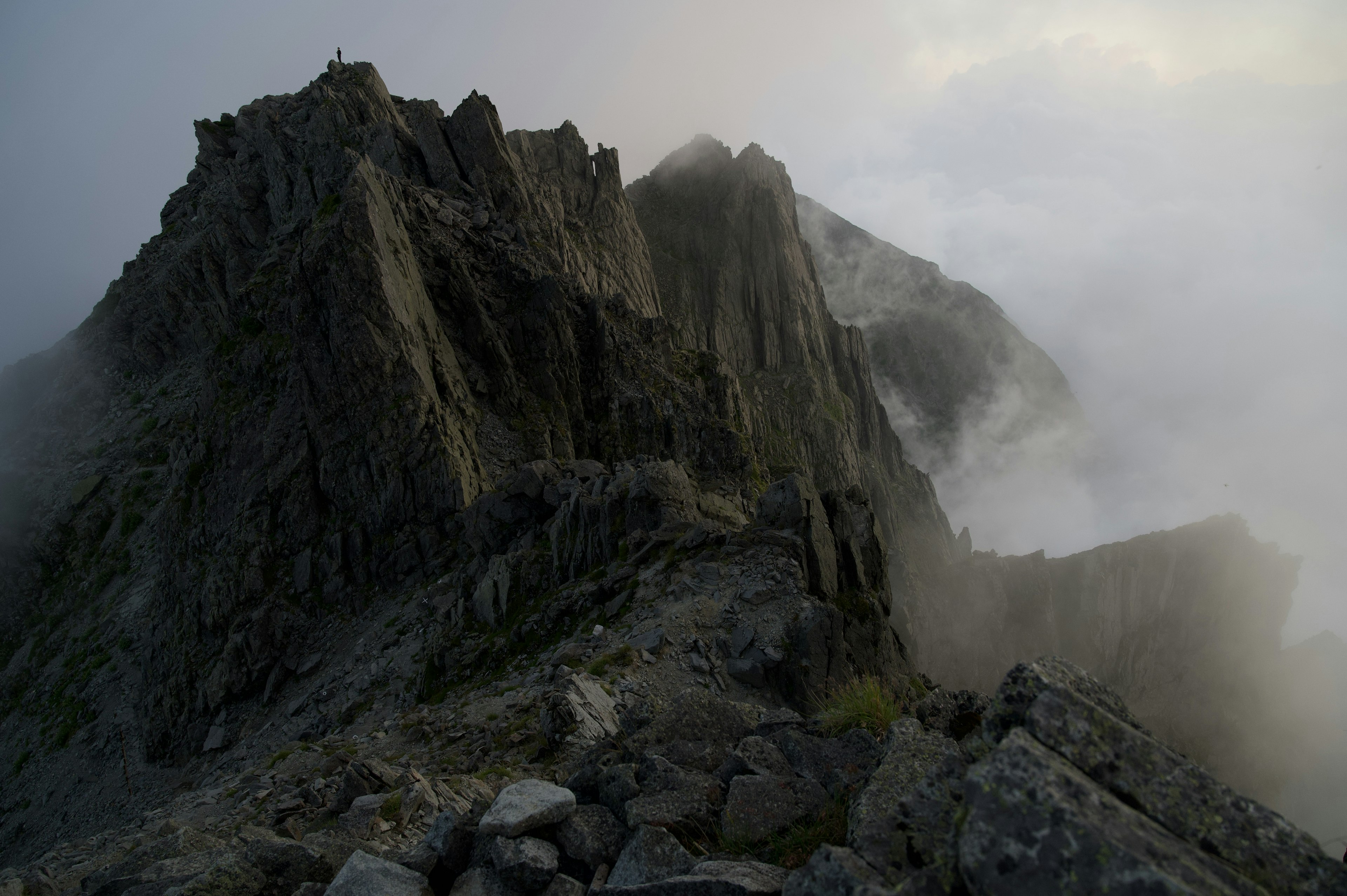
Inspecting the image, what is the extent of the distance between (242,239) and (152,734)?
132ft

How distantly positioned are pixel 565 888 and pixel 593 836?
0.58 meters

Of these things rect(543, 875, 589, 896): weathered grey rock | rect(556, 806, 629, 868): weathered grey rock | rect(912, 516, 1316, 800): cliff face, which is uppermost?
rect(556, 806, 629, 868): weathered grey rock

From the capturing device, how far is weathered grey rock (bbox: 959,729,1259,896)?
2719 mm

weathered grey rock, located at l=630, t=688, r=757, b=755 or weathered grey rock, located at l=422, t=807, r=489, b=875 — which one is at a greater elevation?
weathered grey rock, located at l=630, t=688, r=757, b=755

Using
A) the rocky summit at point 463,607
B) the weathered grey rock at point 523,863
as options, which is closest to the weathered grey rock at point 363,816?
the rocky summit at point 463,607

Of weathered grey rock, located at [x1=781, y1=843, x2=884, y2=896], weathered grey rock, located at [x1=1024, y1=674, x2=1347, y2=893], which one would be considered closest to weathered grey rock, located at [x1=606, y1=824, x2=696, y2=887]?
weathered grey rock, located at [x1=781, y1=843, x2=884, y2=896]

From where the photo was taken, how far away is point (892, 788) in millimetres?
5008

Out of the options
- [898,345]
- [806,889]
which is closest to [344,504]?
[806,889]

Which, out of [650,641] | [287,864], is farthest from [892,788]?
[650,641]

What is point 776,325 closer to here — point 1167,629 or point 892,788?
point 1167,629

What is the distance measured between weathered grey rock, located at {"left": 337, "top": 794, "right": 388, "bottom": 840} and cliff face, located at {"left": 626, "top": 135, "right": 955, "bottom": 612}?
247 ft

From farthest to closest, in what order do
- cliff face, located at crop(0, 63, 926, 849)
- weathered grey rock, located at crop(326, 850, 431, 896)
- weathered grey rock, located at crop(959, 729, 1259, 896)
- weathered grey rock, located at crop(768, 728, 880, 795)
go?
cliff face, located at crop(0, 63, 926, 849) < weathered grey rock, located at crop(768, 728, 880, 795) < weathered grey rock, located at crop(326, 850, 431, 896) < weathered grey rock, located at crop(959, 729, 1259, 896)

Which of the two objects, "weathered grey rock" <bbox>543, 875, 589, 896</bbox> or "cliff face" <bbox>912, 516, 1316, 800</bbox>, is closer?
"weathered grey rock" <bbox>543, 875, 589, 896</bbox>

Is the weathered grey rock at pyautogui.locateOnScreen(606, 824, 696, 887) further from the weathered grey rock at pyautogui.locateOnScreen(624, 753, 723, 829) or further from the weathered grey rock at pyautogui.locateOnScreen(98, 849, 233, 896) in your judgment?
the weathered grey rock at pyautogui.locateOnScreen(98, 849, 233, 896)
